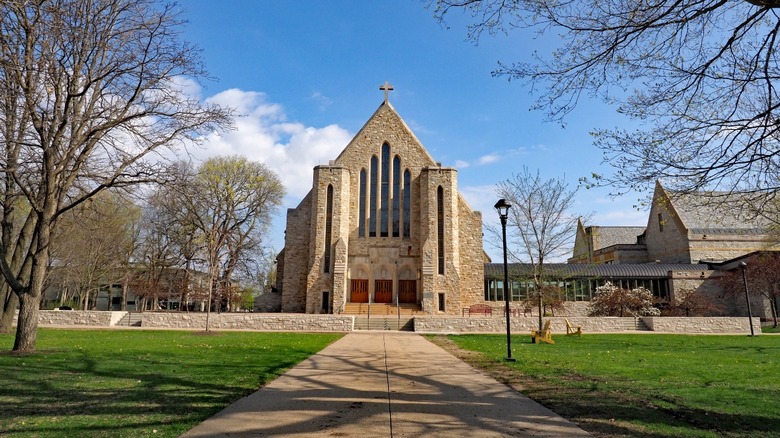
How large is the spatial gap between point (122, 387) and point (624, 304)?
30.8 m

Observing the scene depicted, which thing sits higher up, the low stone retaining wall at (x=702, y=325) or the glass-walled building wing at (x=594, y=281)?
the glass-walled building wing at (x=594, y=281)

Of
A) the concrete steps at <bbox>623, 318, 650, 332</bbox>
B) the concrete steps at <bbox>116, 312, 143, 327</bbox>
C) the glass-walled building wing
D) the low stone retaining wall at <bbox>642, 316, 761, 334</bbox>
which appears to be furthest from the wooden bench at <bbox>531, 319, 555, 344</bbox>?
the concrete steps at <bbox>116, 312, 143, 327</bbox>

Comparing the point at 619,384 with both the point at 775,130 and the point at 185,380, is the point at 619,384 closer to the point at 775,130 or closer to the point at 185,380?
the point at 775,130

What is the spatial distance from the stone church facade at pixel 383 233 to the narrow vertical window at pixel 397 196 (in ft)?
0.27

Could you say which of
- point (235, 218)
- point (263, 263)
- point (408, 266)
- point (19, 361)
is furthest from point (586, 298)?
point (19, 361)

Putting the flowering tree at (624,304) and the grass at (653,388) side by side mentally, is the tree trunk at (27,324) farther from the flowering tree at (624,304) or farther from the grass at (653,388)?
the flowering tree at (624,304)

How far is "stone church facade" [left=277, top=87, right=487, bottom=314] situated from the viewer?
33.8m

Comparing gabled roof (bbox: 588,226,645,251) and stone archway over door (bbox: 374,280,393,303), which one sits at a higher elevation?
gabled roof (bbox: 588,226,645,251)

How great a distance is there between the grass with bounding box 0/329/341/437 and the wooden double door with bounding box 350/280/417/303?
23.1 meters

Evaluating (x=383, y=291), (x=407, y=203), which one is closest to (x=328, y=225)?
(x=407, y=203)

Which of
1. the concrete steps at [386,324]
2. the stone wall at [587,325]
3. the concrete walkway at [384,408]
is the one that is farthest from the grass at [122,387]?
the concrete steps at [386,324]

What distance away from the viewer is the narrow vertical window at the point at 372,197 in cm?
3626

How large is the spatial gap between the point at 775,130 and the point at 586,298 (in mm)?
34573

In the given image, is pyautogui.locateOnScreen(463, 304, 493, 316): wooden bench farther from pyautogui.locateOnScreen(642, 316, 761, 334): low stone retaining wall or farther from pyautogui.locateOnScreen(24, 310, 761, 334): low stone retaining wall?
pyautogui.locateOnScreen(642, 316, 761, 334): low stone retaining wall
